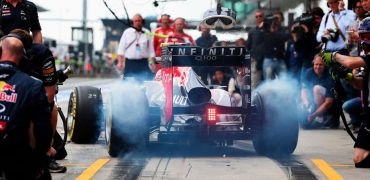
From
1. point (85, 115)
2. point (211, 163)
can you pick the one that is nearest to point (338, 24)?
point (85, 115)

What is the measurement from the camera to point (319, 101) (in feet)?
49.6

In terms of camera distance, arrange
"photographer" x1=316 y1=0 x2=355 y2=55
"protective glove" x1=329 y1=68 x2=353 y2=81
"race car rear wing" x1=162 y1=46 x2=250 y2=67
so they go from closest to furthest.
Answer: "protective glove" x1=329 y1=68 x2=353 y2=81, "race car rear wing" x1=162 y1=46 x2=250 y2=67, "photographer" x1=316 y1=0 x2=355 y2=55

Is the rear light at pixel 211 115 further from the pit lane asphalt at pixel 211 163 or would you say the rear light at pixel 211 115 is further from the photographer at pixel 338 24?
the photographer at pixel 338 24

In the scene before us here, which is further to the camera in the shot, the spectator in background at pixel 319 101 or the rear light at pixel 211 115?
the spectator in background at pixel 319 101

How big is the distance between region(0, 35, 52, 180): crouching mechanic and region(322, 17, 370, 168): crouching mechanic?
14.2 ft

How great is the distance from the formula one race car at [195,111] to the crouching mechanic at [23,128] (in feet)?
13.5

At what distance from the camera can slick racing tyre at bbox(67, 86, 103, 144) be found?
11523mm

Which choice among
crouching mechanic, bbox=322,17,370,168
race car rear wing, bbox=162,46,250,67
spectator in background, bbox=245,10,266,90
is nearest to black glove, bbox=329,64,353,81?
crouching mechanic, bbox=322,17,370,168

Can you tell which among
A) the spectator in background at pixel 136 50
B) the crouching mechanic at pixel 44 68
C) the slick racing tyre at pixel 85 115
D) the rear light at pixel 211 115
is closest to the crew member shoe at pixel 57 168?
the crouching mechanic at pixel 44 68

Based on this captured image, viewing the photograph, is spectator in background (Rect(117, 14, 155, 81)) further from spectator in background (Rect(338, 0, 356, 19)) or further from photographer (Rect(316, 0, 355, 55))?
spectator in background (Rect(338, 0, 356, 19))

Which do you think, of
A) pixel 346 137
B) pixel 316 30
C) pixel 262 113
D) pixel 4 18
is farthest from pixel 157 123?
pixel 316 30

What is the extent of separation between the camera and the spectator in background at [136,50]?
650 inches

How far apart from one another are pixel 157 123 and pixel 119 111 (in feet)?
1.52

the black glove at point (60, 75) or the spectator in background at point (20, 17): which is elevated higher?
the spectator in background at point (20, 17)
